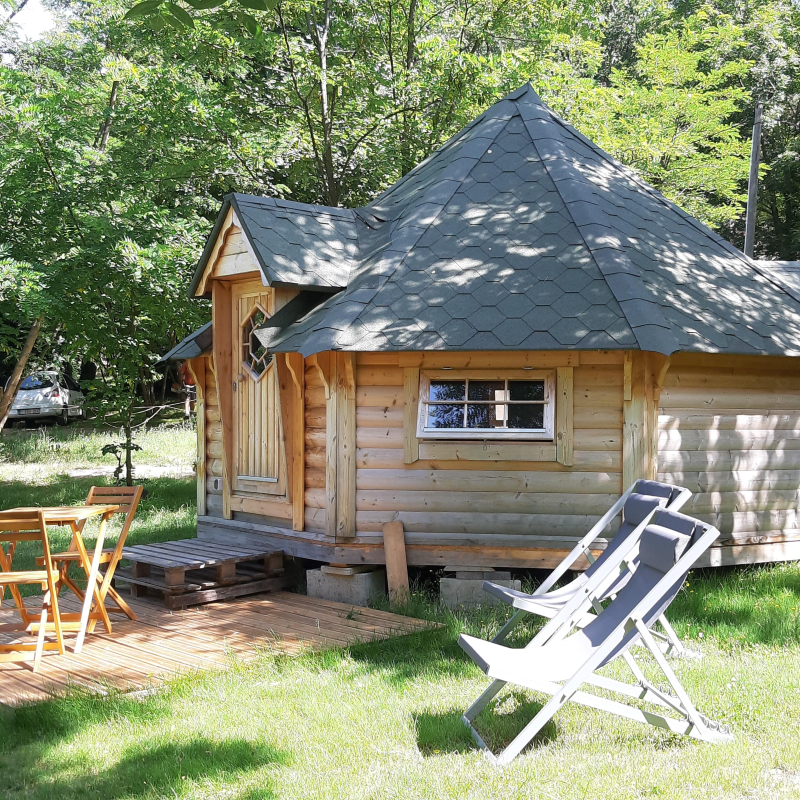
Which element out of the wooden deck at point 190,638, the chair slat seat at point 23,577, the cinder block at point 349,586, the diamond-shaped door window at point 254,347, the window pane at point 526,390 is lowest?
the wooden deck at point 190,638

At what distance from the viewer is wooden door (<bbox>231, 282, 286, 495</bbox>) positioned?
9438 mm

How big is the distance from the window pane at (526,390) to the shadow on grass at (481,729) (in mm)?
3436

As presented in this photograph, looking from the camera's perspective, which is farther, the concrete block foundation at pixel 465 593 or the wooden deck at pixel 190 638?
the concrete block foundation at pixel 465 593

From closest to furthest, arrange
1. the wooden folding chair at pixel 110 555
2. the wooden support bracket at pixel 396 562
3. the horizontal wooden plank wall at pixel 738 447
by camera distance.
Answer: the wooden folding chair at pixel 110 555
the wooden support bracket at pixel 396 562
the horizontal wooden plank wall at pixel 738 447

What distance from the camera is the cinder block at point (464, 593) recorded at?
819 centimetres

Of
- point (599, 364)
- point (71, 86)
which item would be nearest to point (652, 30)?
point (71, 86)

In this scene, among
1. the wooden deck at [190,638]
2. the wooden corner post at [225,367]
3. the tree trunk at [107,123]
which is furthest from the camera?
the tree trunk at [107,123]

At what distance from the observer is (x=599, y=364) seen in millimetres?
8195

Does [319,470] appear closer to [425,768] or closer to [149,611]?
[149,611]

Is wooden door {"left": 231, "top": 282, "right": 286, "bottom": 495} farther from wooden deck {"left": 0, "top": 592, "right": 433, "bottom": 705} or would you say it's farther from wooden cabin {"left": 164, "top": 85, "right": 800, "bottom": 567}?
wooden deck {"left": 0, "top": 592, "right": 433, "bottom": 705}

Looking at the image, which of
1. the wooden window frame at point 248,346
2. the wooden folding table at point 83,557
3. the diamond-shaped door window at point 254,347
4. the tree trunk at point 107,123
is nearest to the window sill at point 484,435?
the wooden window frame at point 248,346

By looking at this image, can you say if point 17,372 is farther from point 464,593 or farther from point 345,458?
point 464,593

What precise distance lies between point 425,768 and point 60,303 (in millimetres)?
10068

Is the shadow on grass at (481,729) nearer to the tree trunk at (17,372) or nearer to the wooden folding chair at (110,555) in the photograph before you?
the wooden folding chair at (110,555)
